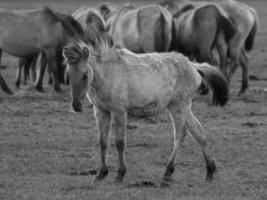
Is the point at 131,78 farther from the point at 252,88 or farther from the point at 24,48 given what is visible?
the point at 252,88

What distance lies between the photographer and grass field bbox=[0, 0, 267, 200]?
7.73m

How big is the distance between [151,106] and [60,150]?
2.17 m

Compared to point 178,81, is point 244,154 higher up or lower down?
lower down

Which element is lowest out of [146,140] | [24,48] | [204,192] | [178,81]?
[24,48]

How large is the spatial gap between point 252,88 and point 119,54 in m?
9.32

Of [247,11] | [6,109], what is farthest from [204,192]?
[247,11]

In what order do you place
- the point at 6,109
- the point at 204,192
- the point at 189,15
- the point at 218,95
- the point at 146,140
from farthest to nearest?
the point at 189,15
the point at 6,109
the point at 146,140
the point at 218,95
the point at 204,192

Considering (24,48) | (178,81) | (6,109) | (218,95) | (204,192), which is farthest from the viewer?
(24,48)

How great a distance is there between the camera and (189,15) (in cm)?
1697

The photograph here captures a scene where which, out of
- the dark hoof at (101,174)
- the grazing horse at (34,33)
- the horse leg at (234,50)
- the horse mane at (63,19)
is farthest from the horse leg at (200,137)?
the horse leg at (234,50)

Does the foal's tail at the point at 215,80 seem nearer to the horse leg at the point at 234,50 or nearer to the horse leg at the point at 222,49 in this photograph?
the horse leg at the point at 222,49

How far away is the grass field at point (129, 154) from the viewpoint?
773 centimetres

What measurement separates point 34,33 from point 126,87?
315 inches

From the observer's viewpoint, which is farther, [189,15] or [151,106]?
[189,15]
